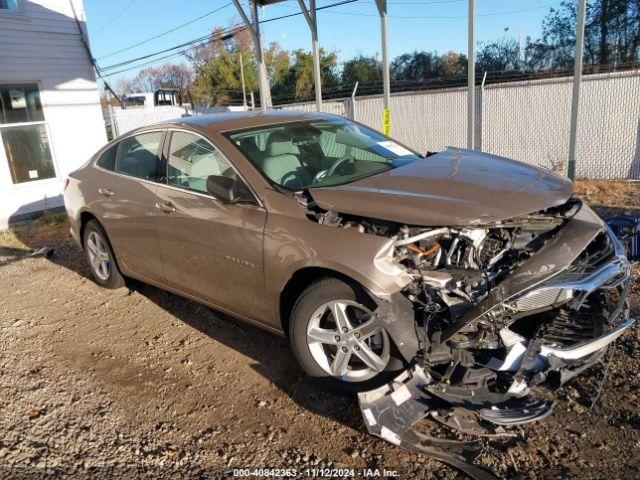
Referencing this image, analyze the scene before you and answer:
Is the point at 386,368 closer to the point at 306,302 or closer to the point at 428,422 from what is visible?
the point at 428,422

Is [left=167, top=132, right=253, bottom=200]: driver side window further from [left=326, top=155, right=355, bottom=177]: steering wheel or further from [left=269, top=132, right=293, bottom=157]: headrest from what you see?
[left=326, top=155, right=355, bottom=177]: steering wheel

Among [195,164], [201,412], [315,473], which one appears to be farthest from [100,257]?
[315,473]

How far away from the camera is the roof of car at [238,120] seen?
13.2 feet

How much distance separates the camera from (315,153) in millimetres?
3965

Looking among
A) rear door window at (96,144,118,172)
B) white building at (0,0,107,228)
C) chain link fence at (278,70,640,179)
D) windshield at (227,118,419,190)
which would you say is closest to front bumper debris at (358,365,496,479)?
windshield at (227,118,419,190)

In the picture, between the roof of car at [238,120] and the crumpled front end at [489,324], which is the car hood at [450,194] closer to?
the crumpled front end at [489,324]

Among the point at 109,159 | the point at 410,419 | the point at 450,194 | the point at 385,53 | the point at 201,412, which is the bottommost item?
the point at 201,412

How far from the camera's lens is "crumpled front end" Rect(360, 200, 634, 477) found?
2660mm

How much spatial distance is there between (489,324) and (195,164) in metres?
2.48

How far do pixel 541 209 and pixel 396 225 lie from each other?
80cm

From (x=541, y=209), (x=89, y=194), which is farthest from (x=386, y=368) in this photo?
(x=89, y=194)

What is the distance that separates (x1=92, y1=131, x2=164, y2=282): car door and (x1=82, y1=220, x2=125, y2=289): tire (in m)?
0.20

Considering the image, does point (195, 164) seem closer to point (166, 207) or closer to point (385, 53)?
point (166, 207)

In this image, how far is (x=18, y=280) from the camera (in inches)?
245
